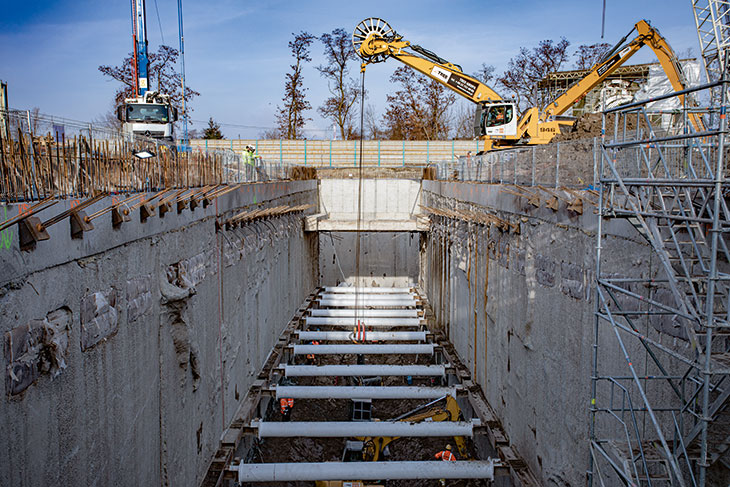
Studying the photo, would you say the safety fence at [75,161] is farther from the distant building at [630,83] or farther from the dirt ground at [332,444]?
the distant building at [630,83]

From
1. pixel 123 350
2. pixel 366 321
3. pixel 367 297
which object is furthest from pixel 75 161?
pixel 367 297

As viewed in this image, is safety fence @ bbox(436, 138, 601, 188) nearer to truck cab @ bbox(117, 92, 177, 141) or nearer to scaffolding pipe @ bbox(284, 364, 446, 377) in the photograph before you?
scaffolding pipe @ bbox(284, 364, 446, 377)

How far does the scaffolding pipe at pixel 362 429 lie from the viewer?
37.8ft

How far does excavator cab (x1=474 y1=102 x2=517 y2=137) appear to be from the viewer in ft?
65.5

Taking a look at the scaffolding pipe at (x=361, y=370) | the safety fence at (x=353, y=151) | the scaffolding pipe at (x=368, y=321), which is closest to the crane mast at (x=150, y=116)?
the scaffolding pipe at (x=368, y=321)

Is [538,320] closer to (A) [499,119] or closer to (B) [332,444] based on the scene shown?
(B) [332,444]

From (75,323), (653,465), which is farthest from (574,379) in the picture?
(75,323)

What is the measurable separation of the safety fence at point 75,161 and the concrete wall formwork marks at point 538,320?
6.02m

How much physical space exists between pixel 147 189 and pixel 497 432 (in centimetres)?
785

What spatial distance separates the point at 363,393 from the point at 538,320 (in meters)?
4.86

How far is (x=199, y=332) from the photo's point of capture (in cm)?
963

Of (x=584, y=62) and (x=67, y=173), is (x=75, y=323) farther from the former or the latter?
(x=584, y=62)

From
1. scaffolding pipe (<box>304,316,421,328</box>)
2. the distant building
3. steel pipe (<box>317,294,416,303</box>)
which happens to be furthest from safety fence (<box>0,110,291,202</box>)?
the distant building

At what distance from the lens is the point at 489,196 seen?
1344 cm
